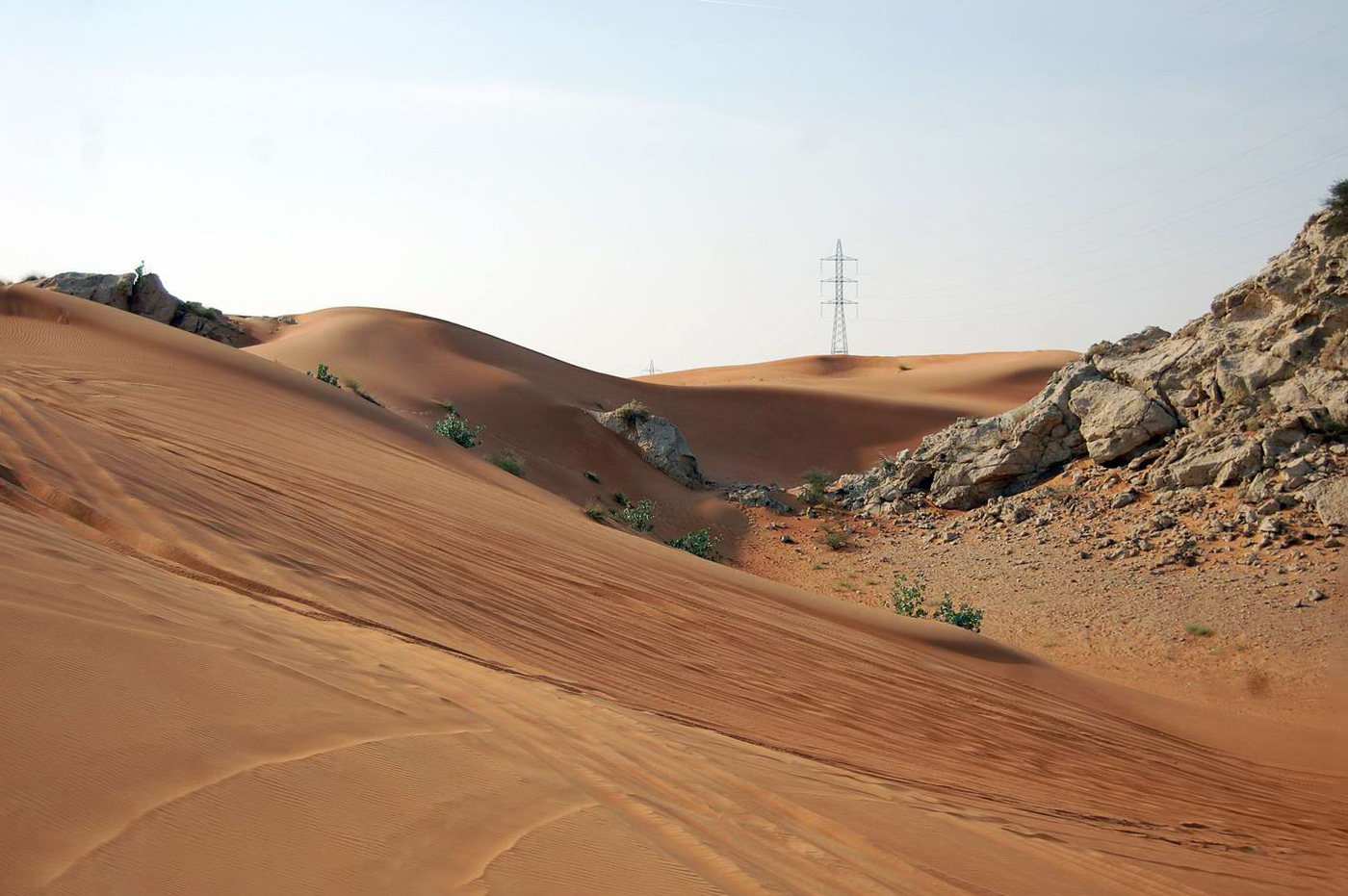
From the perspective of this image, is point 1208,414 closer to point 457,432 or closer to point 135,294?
point 457,432

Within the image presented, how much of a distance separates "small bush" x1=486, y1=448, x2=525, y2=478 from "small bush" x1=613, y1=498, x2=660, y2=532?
2146 mm

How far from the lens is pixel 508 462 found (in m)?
19.4

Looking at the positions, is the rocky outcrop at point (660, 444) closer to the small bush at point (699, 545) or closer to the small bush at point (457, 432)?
the small bush at point (457, 432)

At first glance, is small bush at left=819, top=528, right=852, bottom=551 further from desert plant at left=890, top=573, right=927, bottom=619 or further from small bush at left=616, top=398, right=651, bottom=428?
small bush at left=616, top=398, right=651, bottom=428

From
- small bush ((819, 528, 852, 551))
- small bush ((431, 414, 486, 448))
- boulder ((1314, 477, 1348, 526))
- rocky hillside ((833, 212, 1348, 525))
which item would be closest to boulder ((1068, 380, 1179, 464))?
rocky hillside ((833, 212, 1348, 525))

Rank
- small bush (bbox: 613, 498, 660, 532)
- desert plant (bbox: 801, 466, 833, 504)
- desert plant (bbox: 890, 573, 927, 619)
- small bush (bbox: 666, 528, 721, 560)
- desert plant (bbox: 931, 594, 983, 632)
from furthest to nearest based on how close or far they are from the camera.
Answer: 1. desert plant (bbox: 801, 466, 833, 504)
2. small bush (bbox: 613, 498, 660, 532)
3. small bush (bbox: 666, 528, 721, 560)
4. desert plant (bbox: 890, 573, 927, 619)
5. desert plant (bbox: 931, 594, 983, 632)

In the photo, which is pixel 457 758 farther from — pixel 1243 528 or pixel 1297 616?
pixel 1243 528

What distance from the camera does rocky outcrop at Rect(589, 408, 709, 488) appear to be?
24984 mm

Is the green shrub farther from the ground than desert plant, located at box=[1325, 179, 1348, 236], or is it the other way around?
desert plant, located at box=[1325, 179, 1348, 236]

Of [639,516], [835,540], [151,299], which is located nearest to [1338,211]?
[835,540]

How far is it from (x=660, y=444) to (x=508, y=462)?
6.73 metres

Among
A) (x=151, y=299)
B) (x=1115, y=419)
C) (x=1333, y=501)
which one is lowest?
(x=1333, y=501)

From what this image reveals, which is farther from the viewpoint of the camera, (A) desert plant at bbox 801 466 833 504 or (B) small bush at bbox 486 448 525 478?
(A) desert plant at bbox 801 466 833 504

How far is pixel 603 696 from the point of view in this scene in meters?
5.17
